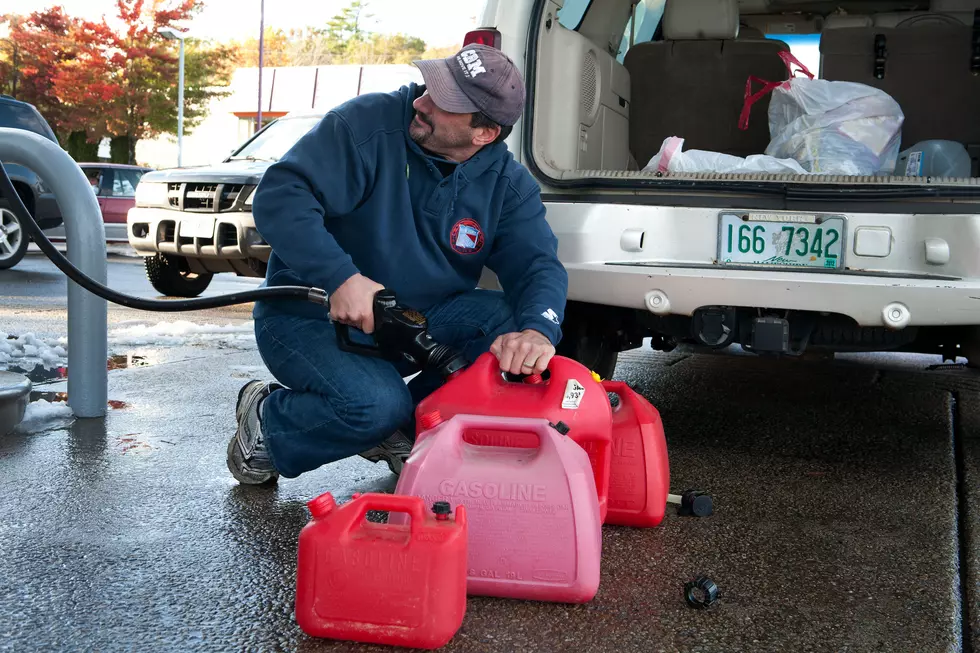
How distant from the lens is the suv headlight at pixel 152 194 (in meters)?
7.64

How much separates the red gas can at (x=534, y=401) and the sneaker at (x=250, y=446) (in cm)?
63

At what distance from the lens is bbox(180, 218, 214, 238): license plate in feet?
23.9

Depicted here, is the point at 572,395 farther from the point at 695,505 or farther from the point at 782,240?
the point at 782,240

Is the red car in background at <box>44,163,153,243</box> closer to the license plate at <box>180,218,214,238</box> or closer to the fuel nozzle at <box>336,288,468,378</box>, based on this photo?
the license plate at <box>180,218,214,238</box>

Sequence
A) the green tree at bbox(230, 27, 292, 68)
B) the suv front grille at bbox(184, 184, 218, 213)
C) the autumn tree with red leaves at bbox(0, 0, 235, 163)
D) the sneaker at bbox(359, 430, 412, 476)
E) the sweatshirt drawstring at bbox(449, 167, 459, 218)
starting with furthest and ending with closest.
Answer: the green tree at bbox(230, 27, 292, 68), the autumn tree with red leaves at bbox(0, 0, 235, 163), the suv front grille at bbox(184, 184, 218, 213), the sneaker at bbox(359, 430, 412, 476), the sweatshirt drawstring at bbox(449, 167, 459, 218)

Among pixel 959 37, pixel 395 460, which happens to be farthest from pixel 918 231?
pixel 959 37

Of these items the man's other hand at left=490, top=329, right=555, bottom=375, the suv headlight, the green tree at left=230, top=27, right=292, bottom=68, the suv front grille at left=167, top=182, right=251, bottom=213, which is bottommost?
the green tree at left=230, top=27, right=292, bottom=68

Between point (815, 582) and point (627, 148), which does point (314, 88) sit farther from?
point (815, 582)

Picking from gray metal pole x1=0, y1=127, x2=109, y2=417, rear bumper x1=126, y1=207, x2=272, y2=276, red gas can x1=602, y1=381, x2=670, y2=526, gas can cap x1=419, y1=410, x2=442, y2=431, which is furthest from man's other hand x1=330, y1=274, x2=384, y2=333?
rear bumper x1=126, y1=207, x2=272, y2=276

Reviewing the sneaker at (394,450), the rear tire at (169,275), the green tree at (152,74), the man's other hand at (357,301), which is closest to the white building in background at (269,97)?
the green tree at (152,74)

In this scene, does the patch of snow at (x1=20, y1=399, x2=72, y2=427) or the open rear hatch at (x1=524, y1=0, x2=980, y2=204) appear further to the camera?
the patch of snow at (x1=20, y1=399, x2=72, y2=427)

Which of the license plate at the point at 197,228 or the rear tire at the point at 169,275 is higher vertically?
the license plate at the point at 197,228

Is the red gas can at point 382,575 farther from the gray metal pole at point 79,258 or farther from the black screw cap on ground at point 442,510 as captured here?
the gray metal pole at point 79,258

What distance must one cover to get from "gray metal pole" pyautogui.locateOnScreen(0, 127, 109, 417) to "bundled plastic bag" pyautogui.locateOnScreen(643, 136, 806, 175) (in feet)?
6.34
